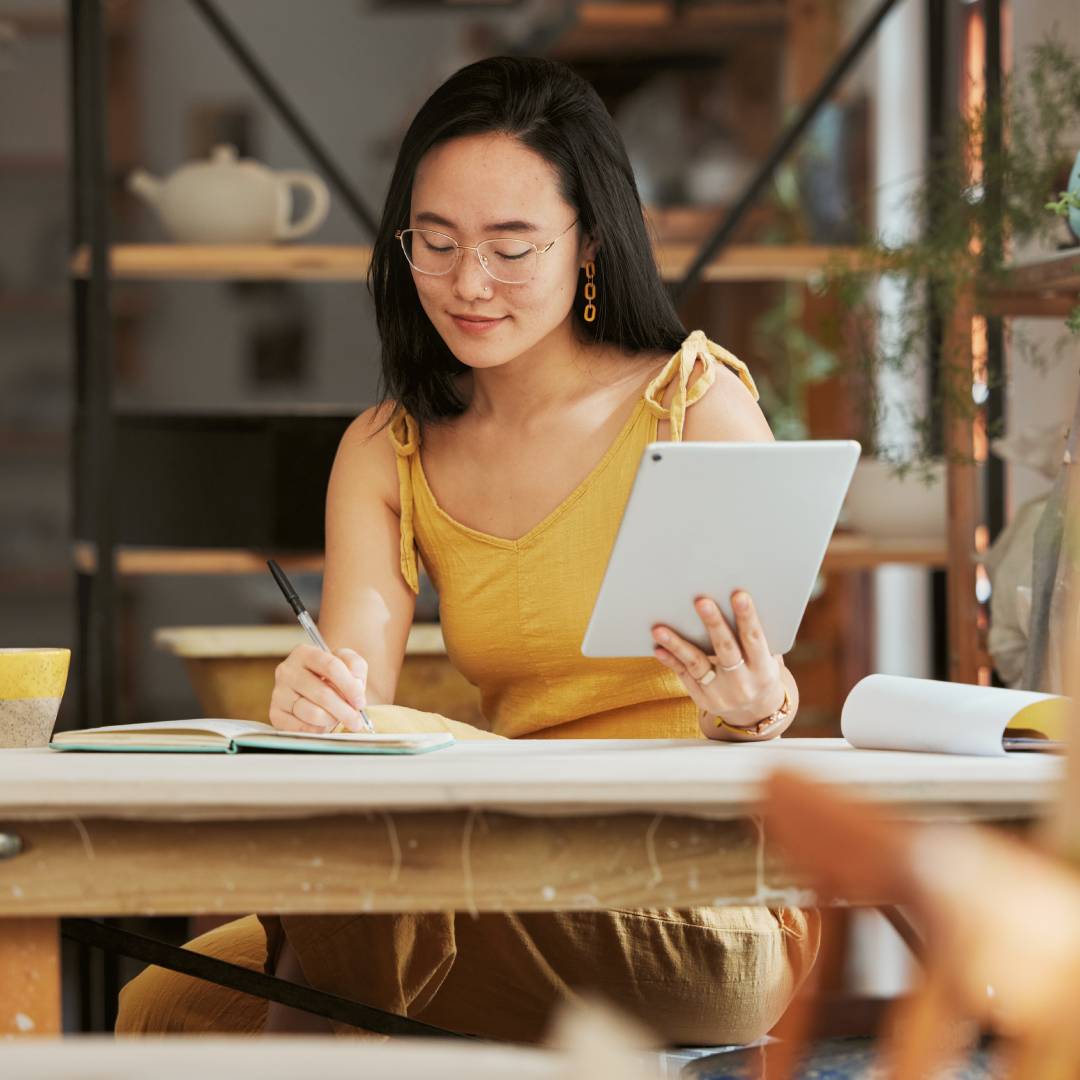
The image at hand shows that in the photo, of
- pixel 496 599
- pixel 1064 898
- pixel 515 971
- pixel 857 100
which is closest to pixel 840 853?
pixel 1064 898

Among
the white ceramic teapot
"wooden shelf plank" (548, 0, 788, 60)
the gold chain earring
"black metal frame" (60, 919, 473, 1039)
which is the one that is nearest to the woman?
the gold chain earring

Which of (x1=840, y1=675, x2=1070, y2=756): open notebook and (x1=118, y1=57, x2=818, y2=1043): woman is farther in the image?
(x1=118, y1=57, x2=818, y2=1043): woman

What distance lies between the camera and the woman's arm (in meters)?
1.58

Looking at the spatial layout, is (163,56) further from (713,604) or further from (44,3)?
(713,604)

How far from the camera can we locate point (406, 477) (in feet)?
5.47

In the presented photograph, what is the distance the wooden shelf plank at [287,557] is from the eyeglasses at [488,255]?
123 centimetres

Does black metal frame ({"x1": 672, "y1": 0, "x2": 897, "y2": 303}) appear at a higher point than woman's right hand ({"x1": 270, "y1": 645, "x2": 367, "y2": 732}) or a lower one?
higher

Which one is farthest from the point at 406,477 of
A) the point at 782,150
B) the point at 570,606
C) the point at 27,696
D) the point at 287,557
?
the point at 782,150

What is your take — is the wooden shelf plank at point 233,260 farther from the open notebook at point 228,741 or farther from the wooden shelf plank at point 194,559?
the open notebook at point 228,741

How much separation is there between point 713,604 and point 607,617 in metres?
0.07

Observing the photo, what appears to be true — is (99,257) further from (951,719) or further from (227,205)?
(951,719)

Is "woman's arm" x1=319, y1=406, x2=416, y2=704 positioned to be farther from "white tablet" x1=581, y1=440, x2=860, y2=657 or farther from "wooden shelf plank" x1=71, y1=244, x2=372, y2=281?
"wooden shelf plank" x1=71, y1=244, x2=372, y2=281

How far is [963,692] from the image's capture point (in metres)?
1.05

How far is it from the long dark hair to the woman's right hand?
468mm
